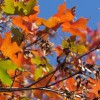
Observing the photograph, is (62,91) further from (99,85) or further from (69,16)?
(69,16)

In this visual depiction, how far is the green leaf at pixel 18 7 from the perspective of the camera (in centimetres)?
149

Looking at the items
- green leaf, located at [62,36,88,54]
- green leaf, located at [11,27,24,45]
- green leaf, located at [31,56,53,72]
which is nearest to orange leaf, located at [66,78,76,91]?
green leaf, located at [31,56,53,72]

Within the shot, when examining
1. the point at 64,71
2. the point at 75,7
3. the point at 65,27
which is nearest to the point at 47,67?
the point at 64,71

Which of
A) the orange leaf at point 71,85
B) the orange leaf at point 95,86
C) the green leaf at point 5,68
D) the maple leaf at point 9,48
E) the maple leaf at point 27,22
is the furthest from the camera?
the orange leaf at point 71,85

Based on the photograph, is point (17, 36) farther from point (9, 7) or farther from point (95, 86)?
point (95, 86)

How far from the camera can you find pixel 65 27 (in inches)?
61.6

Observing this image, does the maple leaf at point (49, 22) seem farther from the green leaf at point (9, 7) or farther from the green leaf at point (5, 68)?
the green leaf at point (5, 68)

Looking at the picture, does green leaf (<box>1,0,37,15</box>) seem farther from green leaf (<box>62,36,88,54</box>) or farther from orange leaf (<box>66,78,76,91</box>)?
orange leaf (<box>66,78,76,91</box>)

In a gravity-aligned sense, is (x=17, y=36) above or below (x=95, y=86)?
above

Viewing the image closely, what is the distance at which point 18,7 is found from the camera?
150cm

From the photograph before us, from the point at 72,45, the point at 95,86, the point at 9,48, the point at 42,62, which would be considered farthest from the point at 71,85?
→ the point at 9,48

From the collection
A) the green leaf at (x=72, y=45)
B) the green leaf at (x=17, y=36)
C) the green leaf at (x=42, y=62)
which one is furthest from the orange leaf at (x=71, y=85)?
the green leaf at (x=17, y=36)

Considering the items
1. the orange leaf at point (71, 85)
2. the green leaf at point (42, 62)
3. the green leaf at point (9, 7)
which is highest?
the green leaf at point (9, 7)

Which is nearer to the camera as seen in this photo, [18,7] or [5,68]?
[5,68]
